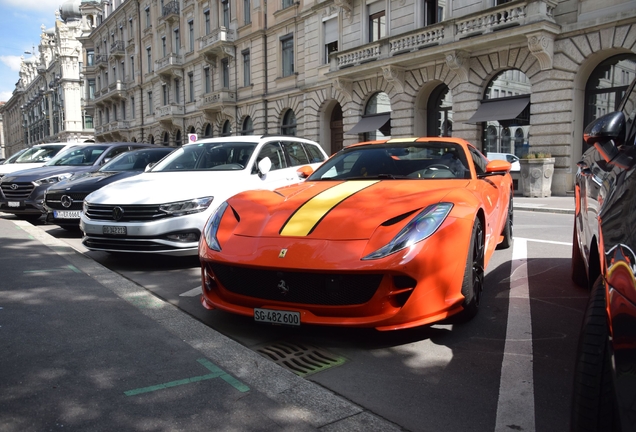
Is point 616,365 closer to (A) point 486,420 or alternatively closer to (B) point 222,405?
(A) point 486,420

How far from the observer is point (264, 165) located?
22.5 feet

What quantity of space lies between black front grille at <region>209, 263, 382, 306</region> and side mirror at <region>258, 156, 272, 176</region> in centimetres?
335

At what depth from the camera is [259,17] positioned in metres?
31.2

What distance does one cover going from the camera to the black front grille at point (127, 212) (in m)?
5.73

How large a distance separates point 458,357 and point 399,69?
20502 mm

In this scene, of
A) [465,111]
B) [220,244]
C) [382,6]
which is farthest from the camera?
[382,6]

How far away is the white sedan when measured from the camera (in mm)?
5703

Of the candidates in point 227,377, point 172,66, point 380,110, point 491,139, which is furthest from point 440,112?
point 172,66

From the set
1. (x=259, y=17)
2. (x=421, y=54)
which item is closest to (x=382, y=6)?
(x=421, y=54)

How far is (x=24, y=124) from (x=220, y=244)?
128m

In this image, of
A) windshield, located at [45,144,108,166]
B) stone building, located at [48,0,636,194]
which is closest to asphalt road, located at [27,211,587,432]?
windshield, located at [45,144,108,166]

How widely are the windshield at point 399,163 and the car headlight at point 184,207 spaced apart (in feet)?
4.52

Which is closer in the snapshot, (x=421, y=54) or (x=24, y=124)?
(x=421, y=54)

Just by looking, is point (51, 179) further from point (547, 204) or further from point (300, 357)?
point (547, 204)
